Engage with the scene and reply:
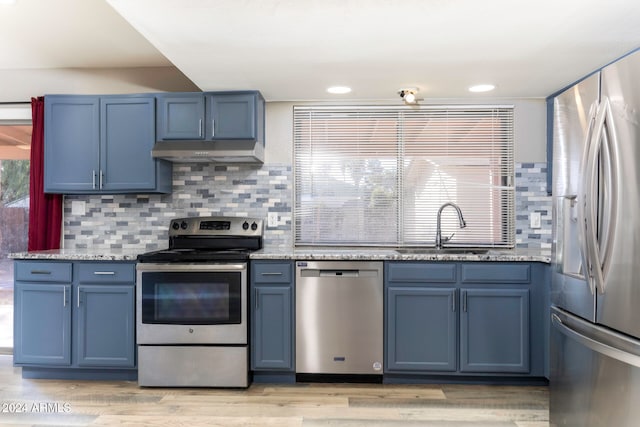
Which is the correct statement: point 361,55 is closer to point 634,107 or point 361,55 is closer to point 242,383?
point 634,107

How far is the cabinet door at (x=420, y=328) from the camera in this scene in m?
2.90

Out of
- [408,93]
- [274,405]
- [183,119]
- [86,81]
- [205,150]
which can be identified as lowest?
[274,405]

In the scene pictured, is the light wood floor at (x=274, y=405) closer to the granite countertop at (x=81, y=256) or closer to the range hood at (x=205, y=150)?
the granite countertop at (x=81, y=256)

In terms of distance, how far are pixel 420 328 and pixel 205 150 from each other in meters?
1.99

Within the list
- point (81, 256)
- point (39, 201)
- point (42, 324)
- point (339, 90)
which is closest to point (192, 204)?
point (81, 256)

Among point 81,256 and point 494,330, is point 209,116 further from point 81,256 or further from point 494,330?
point 494,330

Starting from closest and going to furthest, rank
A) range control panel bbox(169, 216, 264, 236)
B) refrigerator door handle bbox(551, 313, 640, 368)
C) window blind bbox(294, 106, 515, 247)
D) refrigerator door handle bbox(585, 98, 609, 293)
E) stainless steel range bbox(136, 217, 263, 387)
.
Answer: refrigerator door handle bbox(551, 313, 640, 368)
refrigerator door handle bbox(585, 98, 609, 293)
stainless steel range bbox(136, 217, 263, 387)
range control panel bbox(169, 216, 264, 236)
window blind bbox(294, 106, 515, 247)

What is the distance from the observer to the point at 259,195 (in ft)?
11.8

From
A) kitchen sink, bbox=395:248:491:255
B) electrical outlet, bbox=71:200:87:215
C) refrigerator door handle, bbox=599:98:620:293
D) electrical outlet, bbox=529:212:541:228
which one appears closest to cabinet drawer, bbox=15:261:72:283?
electrical outlet, bbox=71:200:87:215

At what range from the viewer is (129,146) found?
3303 millimetres

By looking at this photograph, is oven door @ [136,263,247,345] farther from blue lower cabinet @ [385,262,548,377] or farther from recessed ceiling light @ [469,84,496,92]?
recessed ceiling light @ [469,84,496,92]

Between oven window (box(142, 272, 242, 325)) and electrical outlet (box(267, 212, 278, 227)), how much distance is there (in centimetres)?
78

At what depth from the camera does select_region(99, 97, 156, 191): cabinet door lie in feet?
10.8

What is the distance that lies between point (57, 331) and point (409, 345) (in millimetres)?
2429
